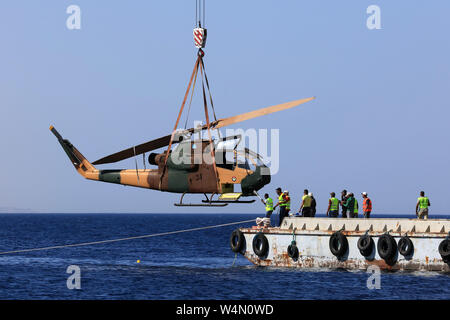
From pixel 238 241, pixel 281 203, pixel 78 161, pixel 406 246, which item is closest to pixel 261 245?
pixel 238 241

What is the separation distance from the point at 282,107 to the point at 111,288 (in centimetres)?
1196

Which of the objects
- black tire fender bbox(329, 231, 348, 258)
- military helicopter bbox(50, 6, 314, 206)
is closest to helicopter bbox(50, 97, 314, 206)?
military helicopter bbox(50, 6, 314, 206)

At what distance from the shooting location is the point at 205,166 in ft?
100.0

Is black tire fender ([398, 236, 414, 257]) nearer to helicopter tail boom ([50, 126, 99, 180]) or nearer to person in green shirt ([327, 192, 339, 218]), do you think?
person in green shirt ([327, 192, 339, 218])

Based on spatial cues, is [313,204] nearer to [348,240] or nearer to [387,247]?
[348,240]

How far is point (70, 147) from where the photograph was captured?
3647cm

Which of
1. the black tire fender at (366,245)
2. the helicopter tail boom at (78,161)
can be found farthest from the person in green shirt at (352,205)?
the helicopter tail boom at (78,161)

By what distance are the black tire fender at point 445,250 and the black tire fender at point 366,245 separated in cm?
330

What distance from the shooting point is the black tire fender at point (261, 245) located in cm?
3794

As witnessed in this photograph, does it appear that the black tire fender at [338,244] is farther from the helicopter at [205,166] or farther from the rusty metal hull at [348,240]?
the helicopter at [205,166]

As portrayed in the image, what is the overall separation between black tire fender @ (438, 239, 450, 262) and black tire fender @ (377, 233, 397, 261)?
2194 millimetres

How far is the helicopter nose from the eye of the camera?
29.8 metres

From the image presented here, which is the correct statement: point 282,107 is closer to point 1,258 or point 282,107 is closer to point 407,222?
point 407,222
